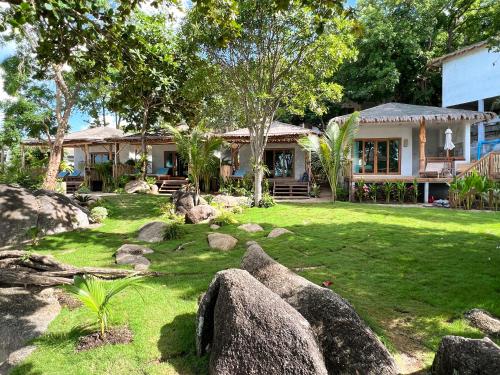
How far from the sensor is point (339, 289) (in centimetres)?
525

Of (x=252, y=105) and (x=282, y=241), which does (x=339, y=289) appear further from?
(x=252, y=105)

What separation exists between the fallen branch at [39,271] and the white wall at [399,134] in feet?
50.7

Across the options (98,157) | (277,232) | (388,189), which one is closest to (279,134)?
Result: (388,189)

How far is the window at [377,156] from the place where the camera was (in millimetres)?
18969

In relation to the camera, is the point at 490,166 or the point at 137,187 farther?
the point at 137,187

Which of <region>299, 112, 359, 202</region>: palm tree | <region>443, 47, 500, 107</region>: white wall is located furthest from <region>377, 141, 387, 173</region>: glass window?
<region>443, 47, 500, 107</region>: white wall

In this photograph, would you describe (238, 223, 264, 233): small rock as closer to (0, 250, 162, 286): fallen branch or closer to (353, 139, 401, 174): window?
(0, 250, 162, 286): fallen branch

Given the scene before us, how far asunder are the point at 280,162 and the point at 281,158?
25 cm

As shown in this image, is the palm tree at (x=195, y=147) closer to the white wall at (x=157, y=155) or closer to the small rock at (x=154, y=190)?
the small rock at (x=154, y=190)

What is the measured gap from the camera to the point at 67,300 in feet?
16.6

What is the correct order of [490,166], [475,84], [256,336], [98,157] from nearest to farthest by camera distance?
[256,336] < [490,166] < [475,84] < [98,157]

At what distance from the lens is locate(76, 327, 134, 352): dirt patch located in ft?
12.5

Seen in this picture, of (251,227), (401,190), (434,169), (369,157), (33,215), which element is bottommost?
(251,227)

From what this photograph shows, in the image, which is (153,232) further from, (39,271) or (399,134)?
(399,134)
